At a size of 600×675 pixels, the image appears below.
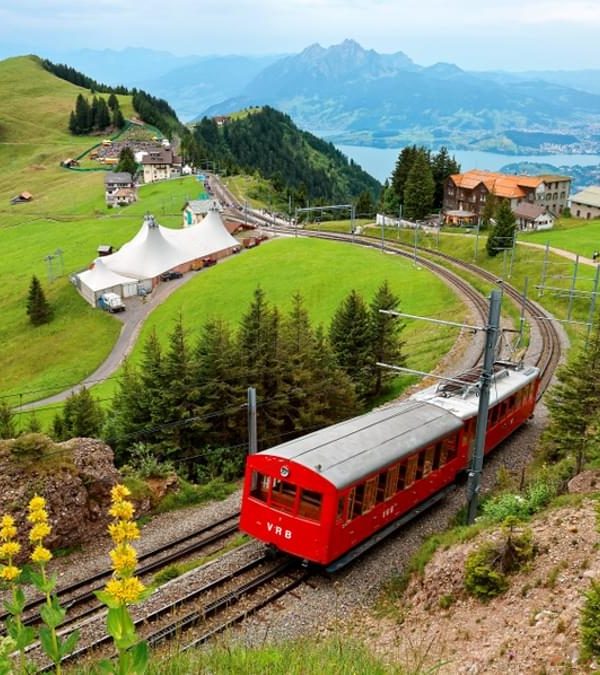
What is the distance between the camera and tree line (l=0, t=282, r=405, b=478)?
26297 millimetres

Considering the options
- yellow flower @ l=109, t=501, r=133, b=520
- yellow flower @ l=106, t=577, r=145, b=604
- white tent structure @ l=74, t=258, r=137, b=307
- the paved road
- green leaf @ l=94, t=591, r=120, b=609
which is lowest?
the paved road

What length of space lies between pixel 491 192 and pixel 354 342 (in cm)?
6160

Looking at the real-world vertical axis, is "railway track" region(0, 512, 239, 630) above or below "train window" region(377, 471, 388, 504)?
below

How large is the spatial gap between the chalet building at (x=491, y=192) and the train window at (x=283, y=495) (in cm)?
7523

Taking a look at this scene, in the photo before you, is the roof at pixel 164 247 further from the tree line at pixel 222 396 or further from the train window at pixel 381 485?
the train window at pixel 381 485

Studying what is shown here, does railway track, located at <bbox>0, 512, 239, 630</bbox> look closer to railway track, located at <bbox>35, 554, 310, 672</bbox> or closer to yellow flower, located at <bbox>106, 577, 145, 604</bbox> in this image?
railway track, located at <bbox>35, 554, 310, 672</bbox>

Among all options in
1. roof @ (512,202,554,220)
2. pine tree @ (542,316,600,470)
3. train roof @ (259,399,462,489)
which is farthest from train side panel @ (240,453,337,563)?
roof @ (512,202,554,220)

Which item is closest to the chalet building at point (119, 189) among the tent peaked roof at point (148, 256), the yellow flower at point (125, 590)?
the tent peaked roof at point (148, 256)

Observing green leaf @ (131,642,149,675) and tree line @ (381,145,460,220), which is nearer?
green leaf @ (131,642,149,675)

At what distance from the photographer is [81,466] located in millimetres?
20219

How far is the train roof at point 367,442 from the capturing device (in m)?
15.8

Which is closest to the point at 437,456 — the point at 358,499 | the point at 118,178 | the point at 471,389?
the point at 471,389

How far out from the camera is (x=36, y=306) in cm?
6281

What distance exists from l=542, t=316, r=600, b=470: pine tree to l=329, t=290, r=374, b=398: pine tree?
14229 mm
